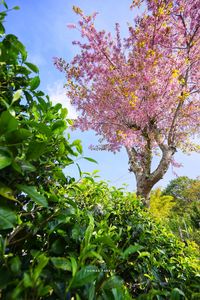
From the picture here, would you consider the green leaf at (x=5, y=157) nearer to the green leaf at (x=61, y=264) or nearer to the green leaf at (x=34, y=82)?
the green leaf at (x=61, y=264)

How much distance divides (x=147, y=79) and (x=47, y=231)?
5918mm

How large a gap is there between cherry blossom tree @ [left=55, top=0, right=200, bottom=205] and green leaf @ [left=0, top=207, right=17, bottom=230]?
514 centimetres

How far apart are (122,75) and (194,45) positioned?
215 cm

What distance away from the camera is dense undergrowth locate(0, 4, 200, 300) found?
2.36ft

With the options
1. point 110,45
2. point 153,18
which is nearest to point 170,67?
point 153,18

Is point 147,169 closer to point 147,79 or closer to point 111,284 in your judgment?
point 147,79

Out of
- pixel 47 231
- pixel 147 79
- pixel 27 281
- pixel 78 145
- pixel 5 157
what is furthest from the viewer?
pixel 147 79

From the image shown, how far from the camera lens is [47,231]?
98cm

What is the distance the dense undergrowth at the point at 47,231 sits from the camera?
0.72 m

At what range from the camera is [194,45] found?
6.82 m

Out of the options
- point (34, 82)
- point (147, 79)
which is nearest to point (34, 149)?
point (34, 82)

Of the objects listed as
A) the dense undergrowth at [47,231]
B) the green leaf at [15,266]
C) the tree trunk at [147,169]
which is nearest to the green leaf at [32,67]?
the dense undergrowth at [47,231]

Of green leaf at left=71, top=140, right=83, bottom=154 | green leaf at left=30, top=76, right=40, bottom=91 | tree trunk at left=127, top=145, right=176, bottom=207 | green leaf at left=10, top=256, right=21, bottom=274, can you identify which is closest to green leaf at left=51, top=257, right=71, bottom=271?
green leaf at left=10, top=256, right=21, bottom=274

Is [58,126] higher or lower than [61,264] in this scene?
higher
